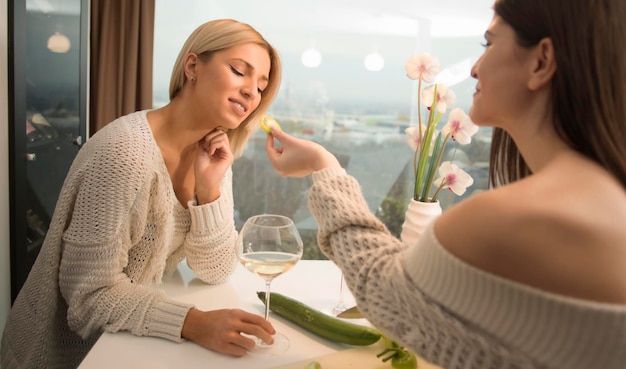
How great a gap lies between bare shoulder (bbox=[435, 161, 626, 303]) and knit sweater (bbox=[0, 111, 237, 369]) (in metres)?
0.67

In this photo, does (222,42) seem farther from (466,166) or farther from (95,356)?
(466,166)

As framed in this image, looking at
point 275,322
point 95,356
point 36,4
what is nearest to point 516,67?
point 275,322

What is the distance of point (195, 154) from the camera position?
1.60 meters

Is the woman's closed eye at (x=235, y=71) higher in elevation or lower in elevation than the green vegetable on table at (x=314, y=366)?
higher

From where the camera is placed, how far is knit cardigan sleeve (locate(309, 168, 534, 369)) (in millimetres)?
667

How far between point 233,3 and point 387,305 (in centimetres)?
279

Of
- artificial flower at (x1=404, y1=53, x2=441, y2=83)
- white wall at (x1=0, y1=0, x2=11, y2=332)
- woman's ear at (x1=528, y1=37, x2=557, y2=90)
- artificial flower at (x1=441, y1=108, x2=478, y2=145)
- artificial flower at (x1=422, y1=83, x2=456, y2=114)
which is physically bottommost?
white wall at (x1=0, y1=0, x2=11, y2=332)

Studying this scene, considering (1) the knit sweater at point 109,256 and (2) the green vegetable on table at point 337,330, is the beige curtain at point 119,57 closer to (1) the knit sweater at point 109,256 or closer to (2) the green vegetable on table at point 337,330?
(1) the knit sweater at point 109,256

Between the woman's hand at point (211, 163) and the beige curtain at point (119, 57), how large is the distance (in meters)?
1.36

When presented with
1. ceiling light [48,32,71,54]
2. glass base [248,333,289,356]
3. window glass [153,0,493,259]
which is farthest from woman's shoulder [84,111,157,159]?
window glass [153,0,493,259]

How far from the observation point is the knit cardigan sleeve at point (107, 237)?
113 cm

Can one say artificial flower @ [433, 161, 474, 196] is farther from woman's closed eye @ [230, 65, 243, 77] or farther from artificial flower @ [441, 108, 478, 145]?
woman's closed eye @ [230, 65, 243, 77]

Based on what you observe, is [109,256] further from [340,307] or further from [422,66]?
[422,66]

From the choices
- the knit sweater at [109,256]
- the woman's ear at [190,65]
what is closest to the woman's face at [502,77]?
the knit sweater at [109,256]
